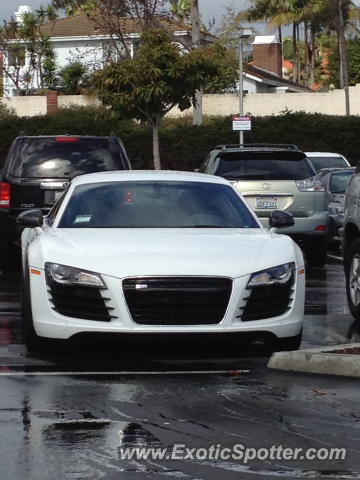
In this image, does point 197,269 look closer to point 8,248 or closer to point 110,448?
point 110,448

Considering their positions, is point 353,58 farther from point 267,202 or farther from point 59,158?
point 59,158

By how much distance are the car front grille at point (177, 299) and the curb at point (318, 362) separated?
55 cm

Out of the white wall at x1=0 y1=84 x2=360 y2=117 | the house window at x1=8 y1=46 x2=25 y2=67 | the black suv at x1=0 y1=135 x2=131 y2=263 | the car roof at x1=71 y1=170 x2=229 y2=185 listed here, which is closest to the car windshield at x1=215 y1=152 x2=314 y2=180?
the black suv at x1=0 y1=135 x2=131 y2=263

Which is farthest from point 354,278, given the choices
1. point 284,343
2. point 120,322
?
point 120,322

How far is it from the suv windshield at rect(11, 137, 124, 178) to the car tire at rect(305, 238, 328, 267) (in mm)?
3215

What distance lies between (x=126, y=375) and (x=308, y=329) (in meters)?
2.99

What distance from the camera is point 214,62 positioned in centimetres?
3891

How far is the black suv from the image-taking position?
56.6ft

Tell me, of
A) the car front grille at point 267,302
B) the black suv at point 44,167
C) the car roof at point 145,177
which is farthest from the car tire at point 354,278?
the black suv at point 44,167

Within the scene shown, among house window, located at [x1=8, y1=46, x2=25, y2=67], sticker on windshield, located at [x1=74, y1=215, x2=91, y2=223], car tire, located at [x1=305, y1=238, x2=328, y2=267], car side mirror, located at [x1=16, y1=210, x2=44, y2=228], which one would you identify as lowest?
car tire, located at [x1=305, y1=238, x2=328, y2=267]

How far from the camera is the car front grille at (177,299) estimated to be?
9281 millimetres

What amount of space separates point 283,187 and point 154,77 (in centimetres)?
1953

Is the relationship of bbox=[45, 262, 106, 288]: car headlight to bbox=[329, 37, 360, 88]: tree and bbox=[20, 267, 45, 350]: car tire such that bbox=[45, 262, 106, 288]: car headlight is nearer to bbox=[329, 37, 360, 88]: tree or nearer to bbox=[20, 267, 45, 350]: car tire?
bbox=[20, 267, 45, 350]: car tire

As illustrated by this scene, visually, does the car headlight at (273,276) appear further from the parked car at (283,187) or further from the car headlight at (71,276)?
the parked car at (283,187)
